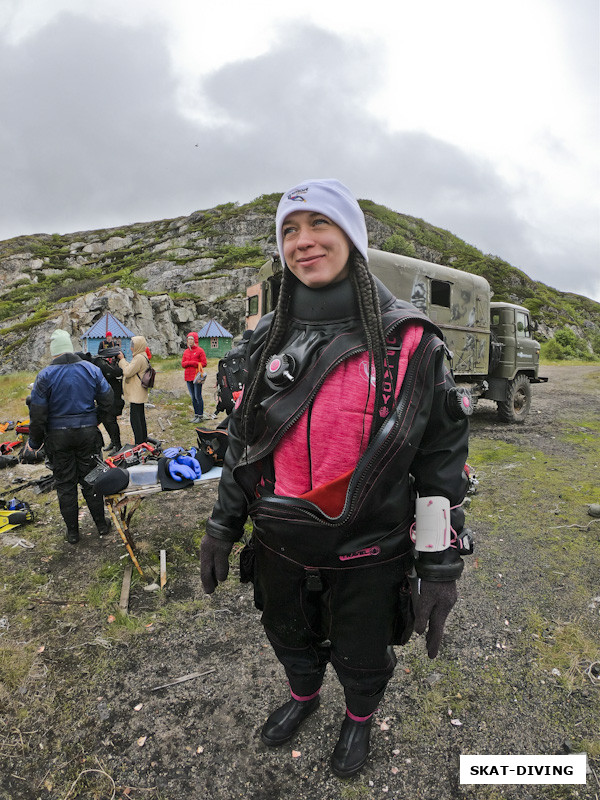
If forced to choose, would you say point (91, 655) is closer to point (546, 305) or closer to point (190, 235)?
point (546, 305)

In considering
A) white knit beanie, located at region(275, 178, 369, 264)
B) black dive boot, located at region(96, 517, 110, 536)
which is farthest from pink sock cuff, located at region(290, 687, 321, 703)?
black dive boot, located at region(96, 517, 110, 536)

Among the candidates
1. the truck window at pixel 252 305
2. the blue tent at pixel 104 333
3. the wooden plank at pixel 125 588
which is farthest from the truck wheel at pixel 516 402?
the blue tent at pixel 104 333

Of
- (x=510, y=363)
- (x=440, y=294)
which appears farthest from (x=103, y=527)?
(x=510, y=363)

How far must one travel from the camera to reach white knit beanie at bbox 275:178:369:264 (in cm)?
134

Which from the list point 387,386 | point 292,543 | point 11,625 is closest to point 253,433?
point 292,543

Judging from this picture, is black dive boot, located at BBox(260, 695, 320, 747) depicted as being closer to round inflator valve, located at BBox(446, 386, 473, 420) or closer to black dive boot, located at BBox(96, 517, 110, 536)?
round inflator valve, located at BBox(446, 386, 473, 420)

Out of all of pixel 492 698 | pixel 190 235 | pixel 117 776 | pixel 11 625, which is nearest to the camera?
pixel 117 776

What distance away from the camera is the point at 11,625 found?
300 centimetres

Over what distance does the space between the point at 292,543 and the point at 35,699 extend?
2091 mm

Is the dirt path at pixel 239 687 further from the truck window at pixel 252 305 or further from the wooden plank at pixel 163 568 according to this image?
the truck window at pixel 252 305

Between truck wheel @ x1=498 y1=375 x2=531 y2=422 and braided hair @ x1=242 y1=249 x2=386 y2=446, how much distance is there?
9.18 m

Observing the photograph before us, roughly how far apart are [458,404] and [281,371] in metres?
0.59

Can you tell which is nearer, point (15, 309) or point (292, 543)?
point (292, 543)

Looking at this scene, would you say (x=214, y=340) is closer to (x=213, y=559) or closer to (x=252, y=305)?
(x=252, y=305)
